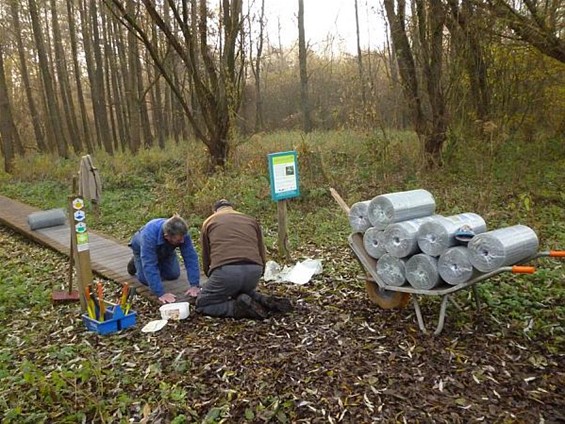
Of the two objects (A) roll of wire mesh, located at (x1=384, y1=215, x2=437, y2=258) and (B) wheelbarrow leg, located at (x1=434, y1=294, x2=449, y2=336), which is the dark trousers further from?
(B) wheelbarrow leg, located at (x1=434, y1=294, x2=449, y2=336)

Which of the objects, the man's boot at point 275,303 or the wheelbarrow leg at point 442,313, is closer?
the wheelbarrow leg at point 442,313

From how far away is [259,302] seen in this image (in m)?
5.02

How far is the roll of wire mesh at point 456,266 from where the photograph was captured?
405cm

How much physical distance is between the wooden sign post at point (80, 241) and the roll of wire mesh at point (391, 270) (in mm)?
2908

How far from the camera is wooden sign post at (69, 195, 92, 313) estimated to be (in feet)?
15.8

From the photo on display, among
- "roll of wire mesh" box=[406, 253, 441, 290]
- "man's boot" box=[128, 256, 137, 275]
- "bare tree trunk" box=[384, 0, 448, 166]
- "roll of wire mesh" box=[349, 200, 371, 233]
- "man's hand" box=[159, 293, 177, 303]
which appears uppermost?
"bare tree trunk" box=[384, 0, 448, 166]

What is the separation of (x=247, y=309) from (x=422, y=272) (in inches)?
67.2

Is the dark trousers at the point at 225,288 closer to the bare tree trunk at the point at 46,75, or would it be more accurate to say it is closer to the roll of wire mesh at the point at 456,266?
the roll of wire mesh at the point at 456,266

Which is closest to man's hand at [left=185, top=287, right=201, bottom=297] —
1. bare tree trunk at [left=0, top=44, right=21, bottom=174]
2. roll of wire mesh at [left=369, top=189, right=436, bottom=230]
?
roll of wire mesh at [left=369, top=189, right=436, bottom=230]

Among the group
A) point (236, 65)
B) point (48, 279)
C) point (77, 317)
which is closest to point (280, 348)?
point (77, 317)

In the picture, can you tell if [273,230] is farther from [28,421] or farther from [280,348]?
[28,421]

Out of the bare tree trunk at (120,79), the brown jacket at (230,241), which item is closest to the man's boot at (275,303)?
the brown jacket at (230,241)

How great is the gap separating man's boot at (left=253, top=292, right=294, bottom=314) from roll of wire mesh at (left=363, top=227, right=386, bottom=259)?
97 cm

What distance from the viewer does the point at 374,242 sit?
15.6 feet
